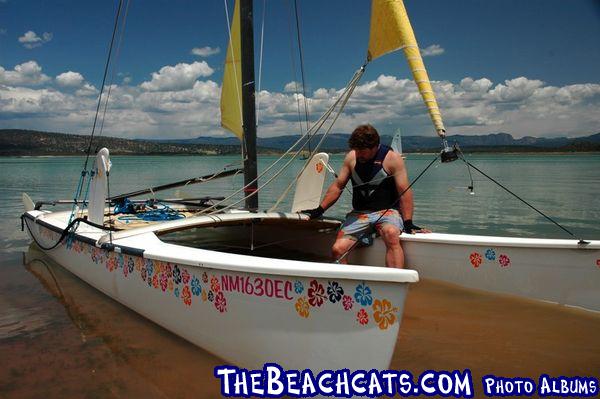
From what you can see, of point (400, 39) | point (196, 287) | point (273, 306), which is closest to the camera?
point (273, 306)

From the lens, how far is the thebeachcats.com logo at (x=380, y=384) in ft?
9.02

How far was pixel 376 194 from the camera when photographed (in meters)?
4.43

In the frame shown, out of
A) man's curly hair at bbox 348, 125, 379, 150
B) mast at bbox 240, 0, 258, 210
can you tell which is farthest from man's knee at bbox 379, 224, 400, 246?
mast at bbox 240, 0, 258, 210

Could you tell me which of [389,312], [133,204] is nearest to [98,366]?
[389,312]

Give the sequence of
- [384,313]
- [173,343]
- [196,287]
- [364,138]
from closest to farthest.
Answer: [384,313] → [196,287] → [173,343] → [364,138]

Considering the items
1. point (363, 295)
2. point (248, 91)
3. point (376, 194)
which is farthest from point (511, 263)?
point (248, 91)

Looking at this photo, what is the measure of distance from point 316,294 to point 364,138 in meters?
1.97

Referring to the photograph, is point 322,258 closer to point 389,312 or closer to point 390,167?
point 390,167

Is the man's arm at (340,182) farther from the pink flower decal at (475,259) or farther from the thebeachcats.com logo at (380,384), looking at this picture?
the thebeachcats.com logo at (380,384)

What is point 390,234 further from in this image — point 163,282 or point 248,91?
point 248,91

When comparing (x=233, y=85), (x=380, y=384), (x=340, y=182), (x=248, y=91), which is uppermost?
(x=233, y=85)

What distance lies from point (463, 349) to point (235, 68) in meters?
4.99

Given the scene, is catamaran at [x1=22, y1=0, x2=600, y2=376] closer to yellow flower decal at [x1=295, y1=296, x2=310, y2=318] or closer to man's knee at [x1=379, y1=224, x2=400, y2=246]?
yellow flower decal at [x1=295, y1=296, x2=310, y2=318]

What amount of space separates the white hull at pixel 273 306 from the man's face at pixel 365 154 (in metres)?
1.73
